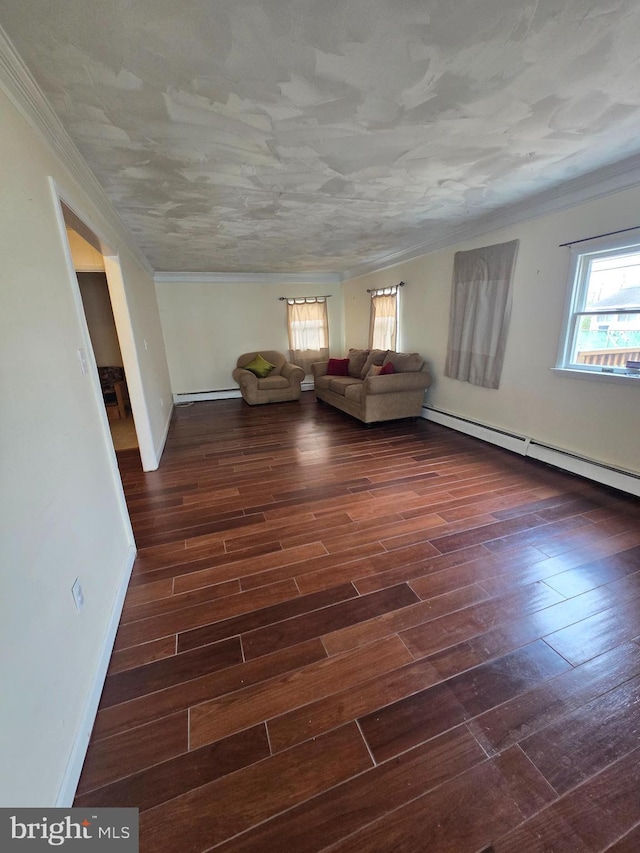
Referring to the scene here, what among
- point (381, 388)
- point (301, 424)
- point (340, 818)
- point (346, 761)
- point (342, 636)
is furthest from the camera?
point (301, 424)

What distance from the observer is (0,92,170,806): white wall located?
918 mm

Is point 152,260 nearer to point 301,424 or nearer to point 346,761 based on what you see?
point 301,424

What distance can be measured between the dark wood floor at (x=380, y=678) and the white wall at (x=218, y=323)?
14.6 feet

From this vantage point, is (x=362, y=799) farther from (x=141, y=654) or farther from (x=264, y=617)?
(x=141, y=654)

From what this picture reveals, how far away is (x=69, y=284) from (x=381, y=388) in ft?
11.5

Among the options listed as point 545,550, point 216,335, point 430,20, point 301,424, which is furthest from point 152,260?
point 545,550

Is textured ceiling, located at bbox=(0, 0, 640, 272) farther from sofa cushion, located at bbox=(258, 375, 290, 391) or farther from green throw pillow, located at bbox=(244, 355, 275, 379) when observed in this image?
green throw pillow, located at bbox=(244, 355, 275, 379)

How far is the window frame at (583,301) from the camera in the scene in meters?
2.64

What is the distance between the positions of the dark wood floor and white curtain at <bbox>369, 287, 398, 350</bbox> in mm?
3476

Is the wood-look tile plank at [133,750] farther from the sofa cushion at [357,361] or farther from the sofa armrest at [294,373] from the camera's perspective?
the sofa armrest at [294,373]

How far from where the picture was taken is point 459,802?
1.03m

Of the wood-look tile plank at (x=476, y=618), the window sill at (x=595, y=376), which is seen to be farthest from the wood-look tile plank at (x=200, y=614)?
the window sill at (x=595, y=376)

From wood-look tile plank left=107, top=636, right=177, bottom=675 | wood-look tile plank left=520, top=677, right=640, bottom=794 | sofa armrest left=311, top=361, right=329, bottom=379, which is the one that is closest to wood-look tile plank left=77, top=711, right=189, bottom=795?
wood-look tile plank left=107, top=636, right=177, bottom=675

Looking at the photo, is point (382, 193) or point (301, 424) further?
point (301, 424)
